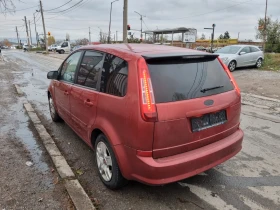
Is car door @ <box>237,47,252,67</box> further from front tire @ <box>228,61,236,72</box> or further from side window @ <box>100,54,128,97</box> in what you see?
side window @ <box>100,54,128,97</box>

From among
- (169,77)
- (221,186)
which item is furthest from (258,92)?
(169,77)

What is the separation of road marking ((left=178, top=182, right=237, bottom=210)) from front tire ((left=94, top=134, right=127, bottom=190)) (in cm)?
84

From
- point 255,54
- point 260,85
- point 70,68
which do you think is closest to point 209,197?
point 70,68

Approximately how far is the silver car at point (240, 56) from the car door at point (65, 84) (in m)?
10.9

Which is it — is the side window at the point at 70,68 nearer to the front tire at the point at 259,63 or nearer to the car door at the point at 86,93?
the car door at the point at 86,93

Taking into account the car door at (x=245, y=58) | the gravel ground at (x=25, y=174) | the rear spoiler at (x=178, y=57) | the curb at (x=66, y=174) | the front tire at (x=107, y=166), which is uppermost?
the rear spoiler at (x=178, y=57)

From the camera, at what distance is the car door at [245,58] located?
1460 centimetres

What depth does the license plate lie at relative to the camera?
266cm

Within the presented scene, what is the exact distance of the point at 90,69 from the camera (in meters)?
3.52

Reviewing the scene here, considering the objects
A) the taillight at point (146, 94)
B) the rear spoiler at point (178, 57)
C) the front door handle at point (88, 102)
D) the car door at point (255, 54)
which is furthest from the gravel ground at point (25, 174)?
the car door at point (255, 54)

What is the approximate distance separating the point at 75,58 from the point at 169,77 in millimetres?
2111

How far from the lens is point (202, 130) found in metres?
2.72

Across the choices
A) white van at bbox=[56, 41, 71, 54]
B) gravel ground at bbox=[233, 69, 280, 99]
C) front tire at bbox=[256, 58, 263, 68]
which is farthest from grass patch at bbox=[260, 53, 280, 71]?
white van at bbox=[56, 41, 71, 54]

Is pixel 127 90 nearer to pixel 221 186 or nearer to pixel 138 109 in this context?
pixel 138 109
